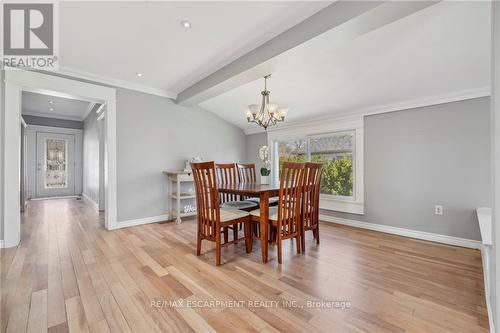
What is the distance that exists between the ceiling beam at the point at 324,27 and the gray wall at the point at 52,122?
21.2ft

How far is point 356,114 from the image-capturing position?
3516mm

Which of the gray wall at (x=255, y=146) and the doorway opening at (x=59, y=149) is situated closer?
the gray wall at (x=255, y=146)

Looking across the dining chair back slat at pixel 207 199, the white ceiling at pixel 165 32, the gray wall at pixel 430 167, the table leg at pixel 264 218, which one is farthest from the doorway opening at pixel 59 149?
the gray wall at pixel 430 167

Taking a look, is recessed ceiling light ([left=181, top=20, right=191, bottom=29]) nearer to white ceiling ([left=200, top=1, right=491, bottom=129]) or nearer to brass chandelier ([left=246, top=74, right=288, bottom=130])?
white ceiling ([left=200, top=1, right=491, bottom=129])

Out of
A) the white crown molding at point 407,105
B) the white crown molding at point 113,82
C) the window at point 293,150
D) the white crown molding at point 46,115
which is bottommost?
the window at point 293,150

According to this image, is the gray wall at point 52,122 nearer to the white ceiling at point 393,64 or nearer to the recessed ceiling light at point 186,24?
the white ceiling at point 393,64

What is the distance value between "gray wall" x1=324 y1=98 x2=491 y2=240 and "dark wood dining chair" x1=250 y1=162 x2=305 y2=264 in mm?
1701

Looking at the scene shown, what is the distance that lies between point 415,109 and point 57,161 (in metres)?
9.10

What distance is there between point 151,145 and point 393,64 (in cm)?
374

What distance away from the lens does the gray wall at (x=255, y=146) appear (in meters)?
5.11

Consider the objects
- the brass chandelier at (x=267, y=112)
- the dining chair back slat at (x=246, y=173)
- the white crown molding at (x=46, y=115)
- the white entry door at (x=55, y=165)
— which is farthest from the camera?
the white entry door at (x=55, y=165)

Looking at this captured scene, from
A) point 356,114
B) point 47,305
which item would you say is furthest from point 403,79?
point 47,305

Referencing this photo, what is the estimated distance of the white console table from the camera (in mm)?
3699

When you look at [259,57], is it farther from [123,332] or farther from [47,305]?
[47,305]
